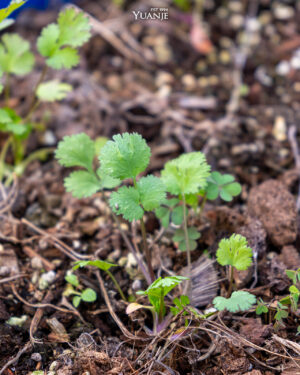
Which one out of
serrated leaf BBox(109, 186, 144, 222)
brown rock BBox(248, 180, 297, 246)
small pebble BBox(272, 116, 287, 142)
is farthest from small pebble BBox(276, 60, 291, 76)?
serrated leaf BBox(109, 186, 144, 222)

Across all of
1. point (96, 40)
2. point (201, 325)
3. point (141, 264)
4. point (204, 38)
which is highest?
point (96, 40)

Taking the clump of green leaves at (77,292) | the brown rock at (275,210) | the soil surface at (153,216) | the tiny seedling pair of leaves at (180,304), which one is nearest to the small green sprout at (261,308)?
the soil surface at (153,216)

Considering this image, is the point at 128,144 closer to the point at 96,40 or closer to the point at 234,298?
the point at 234,298

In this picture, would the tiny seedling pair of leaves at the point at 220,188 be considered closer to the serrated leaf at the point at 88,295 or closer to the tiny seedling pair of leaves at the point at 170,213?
the tiny seedling pair of leaves at the point at 170,213

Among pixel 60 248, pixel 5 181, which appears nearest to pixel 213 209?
pixel 60 248

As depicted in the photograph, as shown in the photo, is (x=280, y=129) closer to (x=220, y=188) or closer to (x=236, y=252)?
(x=220, y=188)

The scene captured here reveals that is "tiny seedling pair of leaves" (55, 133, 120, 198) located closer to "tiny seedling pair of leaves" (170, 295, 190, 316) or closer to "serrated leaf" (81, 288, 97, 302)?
"serrated leaf" (81, 288, 97, 302)

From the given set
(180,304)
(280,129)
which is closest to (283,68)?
(280,129)
